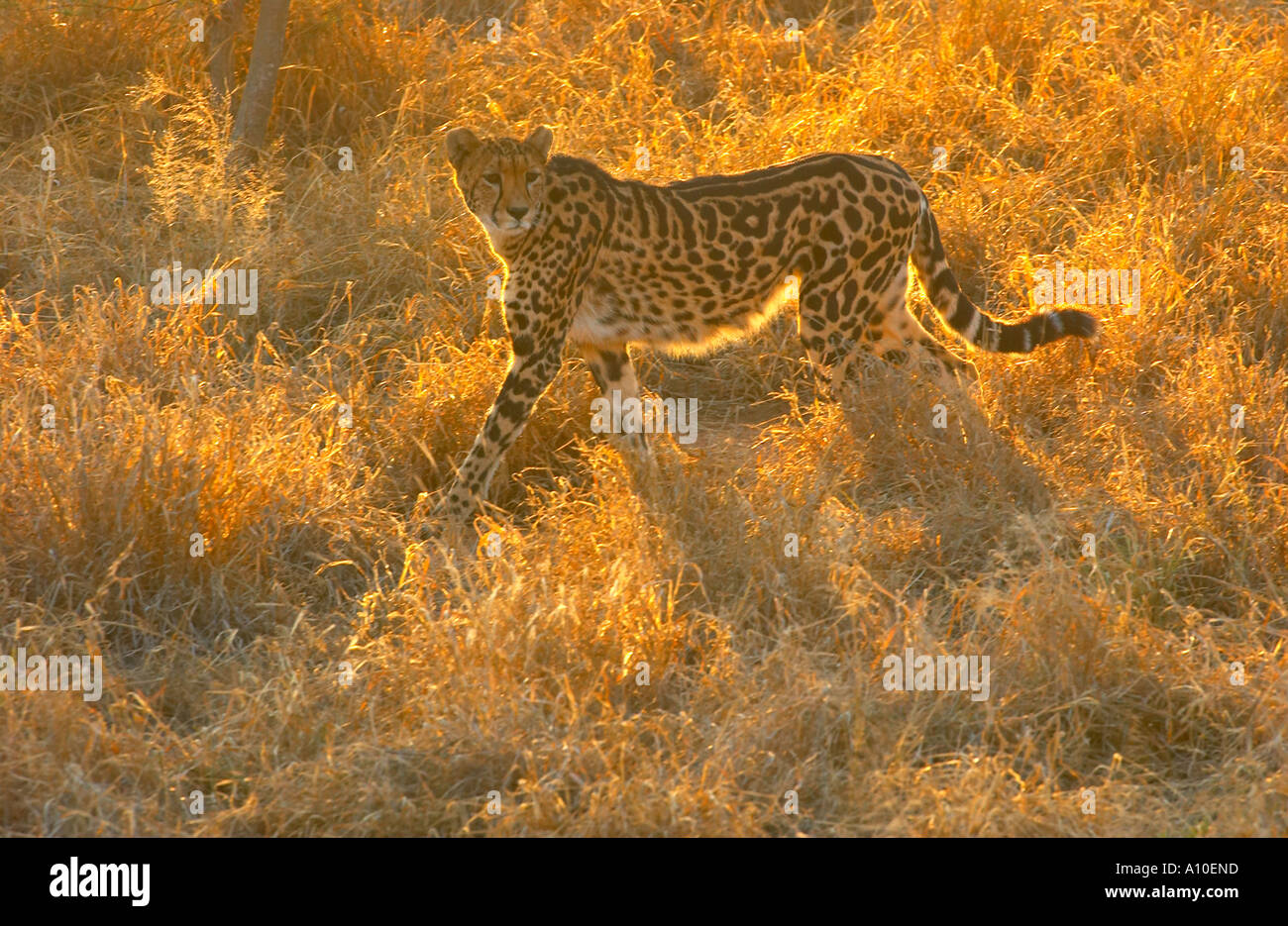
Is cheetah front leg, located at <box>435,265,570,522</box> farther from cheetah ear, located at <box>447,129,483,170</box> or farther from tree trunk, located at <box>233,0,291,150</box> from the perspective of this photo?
tree trunk, located at <box>233,0,291,150</box>

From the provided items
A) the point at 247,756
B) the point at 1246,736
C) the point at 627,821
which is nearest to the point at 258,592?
the point at 247,756

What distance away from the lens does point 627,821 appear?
3361 mm

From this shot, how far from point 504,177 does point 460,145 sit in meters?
0.20

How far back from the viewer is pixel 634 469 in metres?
4.82

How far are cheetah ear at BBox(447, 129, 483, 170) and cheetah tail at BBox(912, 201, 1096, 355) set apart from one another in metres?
1.58

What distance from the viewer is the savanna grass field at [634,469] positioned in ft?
11.9

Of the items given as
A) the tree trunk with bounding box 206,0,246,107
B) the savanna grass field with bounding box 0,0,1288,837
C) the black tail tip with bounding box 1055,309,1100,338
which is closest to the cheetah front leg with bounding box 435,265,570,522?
the savanna grass field with bounding box 0,0,1288,837

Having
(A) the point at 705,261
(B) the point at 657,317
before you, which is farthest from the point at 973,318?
(B) the point at 657,317

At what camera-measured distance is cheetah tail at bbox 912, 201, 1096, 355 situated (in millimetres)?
5191

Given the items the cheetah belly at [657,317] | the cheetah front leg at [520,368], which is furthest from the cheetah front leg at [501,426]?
the cheetah belly at [657,317]

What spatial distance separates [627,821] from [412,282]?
3244 mm

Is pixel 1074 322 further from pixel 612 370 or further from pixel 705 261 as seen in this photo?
pixel 612 370

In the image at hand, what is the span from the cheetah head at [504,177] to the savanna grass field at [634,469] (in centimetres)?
56

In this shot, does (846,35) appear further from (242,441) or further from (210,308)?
(242,441)
